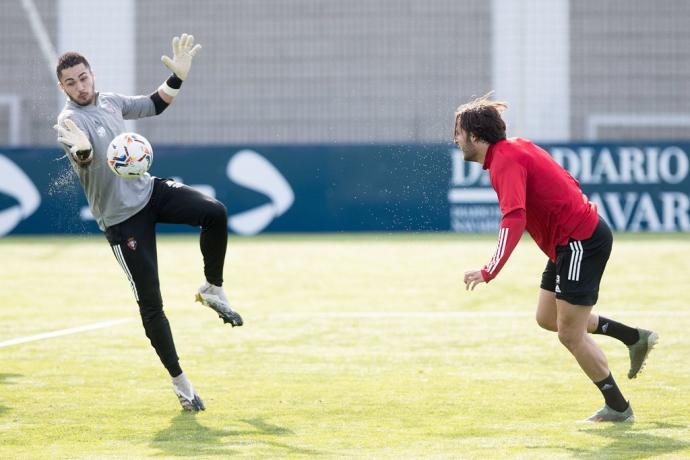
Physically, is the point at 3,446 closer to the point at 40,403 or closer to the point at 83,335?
the point at 40,403

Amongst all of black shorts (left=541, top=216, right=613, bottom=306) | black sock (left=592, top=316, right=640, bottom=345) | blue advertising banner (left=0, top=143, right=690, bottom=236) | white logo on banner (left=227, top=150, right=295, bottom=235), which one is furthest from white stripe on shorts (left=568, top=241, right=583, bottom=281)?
white logo on banner (left=227, top=150, right=295, bottom=235)

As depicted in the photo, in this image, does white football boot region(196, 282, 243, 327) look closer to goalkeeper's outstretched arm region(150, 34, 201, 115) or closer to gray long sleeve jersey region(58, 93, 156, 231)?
gray long sleeve jersey region(58, 93, 156, 231)

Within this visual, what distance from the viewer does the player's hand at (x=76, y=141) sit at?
295 inches

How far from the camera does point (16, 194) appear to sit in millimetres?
22641

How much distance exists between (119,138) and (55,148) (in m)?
15.7

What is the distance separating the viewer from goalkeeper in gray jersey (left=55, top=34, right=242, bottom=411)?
7.68 metres

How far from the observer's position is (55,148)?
22.9 meters

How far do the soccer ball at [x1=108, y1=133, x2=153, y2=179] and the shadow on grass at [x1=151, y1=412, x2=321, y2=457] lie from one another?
5.01 ft

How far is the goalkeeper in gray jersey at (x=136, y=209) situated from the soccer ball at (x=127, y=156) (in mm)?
141

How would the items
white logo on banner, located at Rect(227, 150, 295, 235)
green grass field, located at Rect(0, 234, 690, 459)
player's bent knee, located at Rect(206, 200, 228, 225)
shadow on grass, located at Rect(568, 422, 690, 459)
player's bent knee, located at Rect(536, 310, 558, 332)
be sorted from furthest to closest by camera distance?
white logo on banner, located at Rect(227, 150, 295, 235) < player's bent knee, located at Rect(206, 200, 228, 225) < player's bent knee, located at Rect(536, 310, 558, 332) < green grass field, located at Rect(0, 234, 690, 459) < shadow on grass, located at Rect(568, 422, 690, 459)

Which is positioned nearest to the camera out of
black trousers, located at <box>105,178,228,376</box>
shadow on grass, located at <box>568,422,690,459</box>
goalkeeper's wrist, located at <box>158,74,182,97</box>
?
shadow on grass, located at <box>568,422,690,459</box>

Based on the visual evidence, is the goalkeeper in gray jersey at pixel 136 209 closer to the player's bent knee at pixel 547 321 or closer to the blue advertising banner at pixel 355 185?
the player's bent knee at pixel 547 321

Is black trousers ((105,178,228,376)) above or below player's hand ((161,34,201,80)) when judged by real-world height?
below

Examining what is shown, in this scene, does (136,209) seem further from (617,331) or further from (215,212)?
(617,331)
